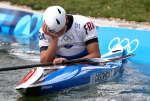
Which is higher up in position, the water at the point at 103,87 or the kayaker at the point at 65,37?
the kayaker at the point at 65,37

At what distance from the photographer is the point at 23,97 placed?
3836 mm

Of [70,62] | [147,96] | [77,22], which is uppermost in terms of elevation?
[77,22]

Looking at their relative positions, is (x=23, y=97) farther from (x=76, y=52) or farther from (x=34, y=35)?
(x=34, y=35)

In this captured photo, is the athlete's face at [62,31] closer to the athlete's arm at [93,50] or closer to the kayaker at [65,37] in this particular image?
the kayaker at [65,37]

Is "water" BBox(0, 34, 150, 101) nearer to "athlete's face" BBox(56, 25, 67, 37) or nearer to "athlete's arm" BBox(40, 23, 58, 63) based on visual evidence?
"athlete's arm" BBox(40, 23, 58, 63)

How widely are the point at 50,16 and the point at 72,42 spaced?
74 cm

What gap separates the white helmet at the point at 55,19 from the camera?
3982 millimetres

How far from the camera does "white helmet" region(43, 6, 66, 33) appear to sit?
3.98 metres

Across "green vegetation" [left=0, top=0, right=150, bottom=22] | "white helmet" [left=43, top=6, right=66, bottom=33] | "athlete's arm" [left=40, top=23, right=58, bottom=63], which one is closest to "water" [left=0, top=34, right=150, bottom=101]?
"athlete's arm" [left=40, top=23, right=58, bottom=63]

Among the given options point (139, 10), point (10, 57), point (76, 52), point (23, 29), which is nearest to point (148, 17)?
point (139, 10)

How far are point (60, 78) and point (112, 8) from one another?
372 inches

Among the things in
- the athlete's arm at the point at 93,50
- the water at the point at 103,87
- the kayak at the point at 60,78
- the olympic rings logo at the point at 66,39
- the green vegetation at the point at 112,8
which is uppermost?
the green vegetation at the point at 112,8

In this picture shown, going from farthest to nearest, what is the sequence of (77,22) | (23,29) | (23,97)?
(23,29)
(77,22)
(23,97)

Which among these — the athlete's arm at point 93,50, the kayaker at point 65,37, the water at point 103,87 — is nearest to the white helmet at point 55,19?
the kayaker at point 65,37
